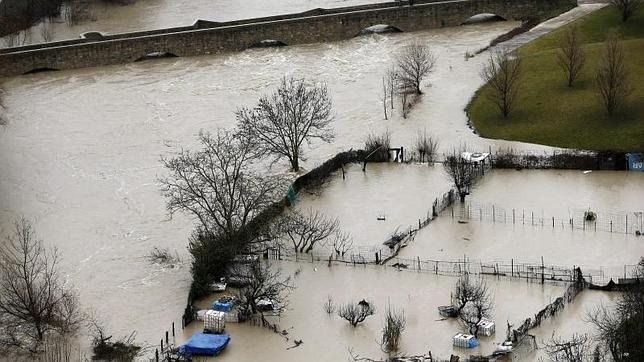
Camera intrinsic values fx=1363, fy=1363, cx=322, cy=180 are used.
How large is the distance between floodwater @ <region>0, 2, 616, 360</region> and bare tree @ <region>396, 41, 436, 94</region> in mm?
870

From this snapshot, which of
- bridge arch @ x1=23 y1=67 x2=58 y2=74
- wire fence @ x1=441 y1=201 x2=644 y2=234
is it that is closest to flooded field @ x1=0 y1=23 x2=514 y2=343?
bridge arch @ x1=23 y1=67 x2=58 y2=74

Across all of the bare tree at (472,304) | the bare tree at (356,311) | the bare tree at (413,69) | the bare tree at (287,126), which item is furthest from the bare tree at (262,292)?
the bare tree at (413,69)

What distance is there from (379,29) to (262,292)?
43.9 meters

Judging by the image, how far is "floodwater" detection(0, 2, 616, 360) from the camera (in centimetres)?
4569

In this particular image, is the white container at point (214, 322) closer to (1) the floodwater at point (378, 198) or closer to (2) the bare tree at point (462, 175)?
(1) the floodwater at point (378, 198)

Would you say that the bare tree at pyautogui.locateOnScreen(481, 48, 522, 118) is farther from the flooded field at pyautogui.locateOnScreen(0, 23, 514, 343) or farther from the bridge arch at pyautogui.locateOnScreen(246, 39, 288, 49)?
the bridge arch at pyautogui.locateOnScreen(246, 39, 288, 49)

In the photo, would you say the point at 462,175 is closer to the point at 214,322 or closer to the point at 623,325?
the point at 214,322

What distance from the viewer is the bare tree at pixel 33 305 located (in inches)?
1594

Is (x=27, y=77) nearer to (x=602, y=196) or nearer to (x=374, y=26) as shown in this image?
(x=374, y=26)

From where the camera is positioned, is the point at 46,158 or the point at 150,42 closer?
the point at 46,158

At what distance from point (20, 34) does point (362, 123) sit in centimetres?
3349

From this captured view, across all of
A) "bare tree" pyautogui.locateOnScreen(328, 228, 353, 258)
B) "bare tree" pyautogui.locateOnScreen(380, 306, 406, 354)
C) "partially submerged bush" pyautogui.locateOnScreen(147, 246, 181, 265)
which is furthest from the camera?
"partially submerged bush" pyautogui.locateOnScreen(147, 246, 181, 265)

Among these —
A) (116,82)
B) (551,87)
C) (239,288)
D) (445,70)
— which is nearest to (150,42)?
(116,82)

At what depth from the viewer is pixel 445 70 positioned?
70.1 m
